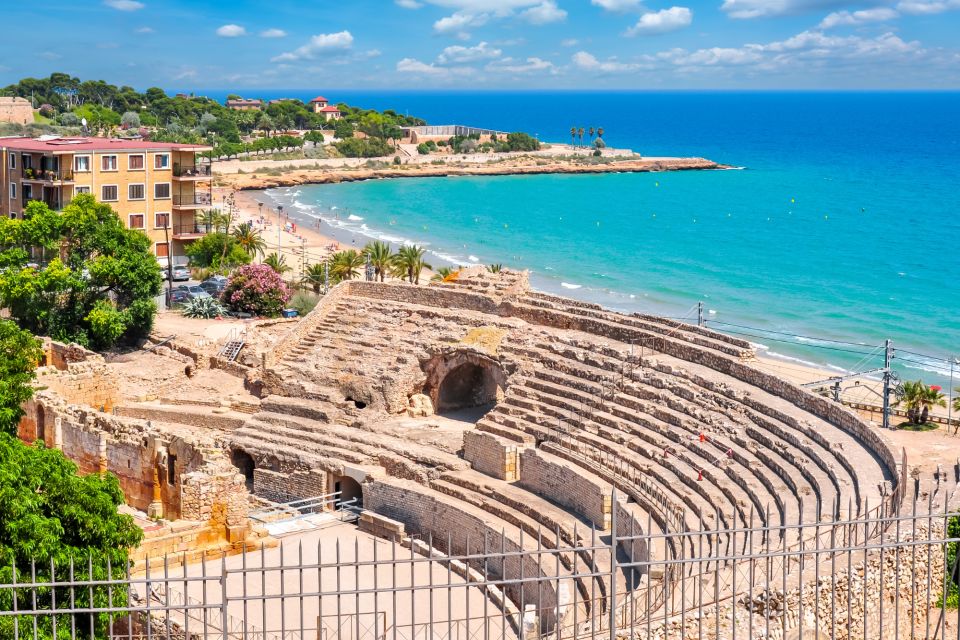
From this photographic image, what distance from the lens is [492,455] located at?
30.7 m

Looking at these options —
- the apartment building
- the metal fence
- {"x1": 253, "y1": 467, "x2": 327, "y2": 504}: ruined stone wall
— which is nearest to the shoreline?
the apartment building

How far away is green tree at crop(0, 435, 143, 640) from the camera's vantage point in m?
18.9

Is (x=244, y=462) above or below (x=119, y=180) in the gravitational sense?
below

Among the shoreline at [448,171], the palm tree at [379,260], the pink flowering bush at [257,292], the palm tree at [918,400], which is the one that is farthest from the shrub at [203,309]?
the shoreline at [448,171]

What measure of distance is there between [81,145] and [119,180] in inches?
95.4

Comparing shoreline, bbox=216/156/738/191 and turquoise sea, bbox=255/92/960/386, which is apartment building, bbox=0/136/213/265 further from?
shoreline, bbox=216/156/738/191

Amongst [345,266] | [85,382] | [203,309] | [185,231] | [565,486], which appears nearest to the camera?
[565,486]

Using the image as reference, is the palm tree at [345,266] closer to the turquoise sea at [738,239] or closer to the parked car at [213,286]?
the parked car at [213,286]

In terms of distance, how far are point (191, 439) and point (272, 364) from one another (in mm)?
7852

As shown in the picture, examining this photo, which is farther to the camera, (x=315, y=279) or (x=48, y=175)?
(x=315, y=279)

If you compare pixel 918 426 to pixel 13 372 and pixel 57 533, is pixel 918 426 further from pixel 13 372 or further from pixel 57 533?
pixel 13 372

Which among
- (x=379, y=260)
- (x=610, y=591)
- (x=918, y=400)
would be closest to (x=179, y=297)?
(x=379, y=260)

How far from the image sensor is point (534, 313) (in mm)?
37875

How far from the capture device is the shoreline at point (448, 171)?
4963 inches
